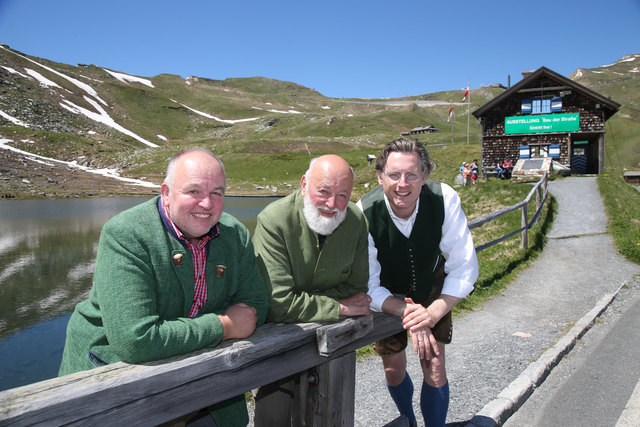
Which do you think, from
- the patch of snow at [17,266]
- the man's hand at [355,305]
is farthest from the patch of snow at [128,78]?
the man's hand at [355,305]

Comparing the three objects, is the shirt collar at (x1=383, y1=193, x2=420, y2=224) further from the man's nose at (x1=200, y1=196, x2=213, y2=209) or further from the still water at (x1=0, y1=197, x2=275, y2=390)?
the still water at (x1=0, y1=197, x2=275, y2=390)

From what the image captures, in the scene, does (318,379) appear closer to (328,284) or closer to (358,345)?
(358,345)

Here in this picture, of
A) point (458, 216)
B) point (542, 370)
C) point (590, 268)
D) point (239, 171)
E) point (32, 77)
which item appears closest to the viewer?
point (458, 216)

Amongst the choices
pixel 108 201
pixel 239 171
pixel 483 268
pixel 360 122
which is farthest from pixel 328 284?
pixel 360 122

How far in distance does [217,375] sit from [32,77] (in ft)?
426

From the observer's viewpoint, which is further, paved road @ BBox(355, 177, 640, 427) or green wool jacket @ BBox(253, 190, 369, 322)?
paved road @ BBox(355, 177, 640, 427)

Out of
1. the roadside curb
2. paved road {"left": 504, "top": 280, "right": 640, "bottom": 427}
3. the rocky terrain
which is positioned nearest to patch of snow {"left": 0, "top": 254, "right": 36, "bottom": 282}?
the roadside curb

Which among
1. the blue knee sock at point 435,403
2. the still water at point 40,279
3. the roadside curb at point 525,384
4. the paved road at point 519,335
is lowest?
the still water at point 40,279

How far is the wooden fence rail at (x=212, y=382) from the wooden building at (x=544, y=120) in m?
30.4

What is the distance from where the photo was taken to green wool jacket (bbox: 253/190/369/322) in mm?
2256

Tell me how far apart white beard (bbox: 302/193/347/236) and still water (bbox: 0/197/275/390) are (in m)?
8.05

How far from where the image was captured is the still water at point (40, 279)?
9008 mm

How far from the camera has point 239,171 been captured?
5459 cm

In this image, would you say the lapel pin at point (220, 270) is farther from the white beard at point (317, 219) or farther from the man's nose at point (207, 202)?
the white beard at point (317, 219)
